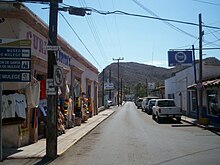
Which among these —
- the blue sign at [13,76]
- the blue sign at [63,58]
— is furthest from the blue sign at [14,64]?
the blue sign at [63,58]

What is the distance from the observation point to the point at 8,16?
12.6m

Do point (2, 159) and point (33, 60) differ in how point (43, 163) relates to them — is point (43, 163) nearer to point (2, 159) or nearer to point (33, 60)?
point (2, 159)

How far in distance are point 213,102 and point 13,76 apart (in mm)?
19222

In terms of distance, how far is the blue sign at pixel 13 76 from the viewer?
9.87m

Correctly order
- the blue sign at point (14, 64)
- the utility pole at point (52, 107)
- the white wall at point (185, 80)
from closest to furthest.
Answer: the blue sign at point (14, 64)
the utility pole at point (52, 107)
the white wall at point (185, 80)

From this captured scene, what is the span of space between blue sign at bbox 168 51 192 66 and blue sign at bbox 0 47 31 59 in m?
20.0

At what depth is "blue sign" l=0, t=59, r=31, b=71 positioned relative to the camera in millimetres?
9969

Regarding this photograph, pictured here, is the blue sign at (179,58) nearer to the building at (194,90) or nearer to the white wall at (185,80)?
the building at (194,90)

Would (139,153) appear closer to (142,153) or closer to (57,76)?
(142,153)

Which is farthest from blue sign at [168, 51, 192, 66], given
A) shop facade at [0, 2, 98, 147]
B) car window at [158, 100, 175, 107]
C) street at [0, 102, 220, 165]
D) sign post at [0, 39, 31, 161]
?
sign post at [0, 39, 31, 161]

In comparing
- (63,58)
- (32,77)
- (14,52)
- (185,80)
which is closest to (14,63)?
(14,52)

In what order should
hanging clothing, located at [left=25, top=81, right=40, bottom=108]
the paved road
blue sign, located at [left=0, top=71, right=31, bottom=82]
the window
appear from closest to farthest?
the paved road < blue sign, located at [left=0, top=71, right=31, bottom=82] < hanging clothing, located at [left=25, top=81, right=40, bottom=108] < the window

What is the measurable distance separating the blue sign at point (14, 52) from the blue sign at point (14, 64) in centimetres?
16

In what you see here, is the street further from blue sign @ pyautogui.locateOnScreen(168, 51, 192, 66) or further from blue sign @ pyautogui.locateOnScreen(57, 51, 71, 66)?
blue sign @ pyautogui.locateOnScreen(168, 51, 192, 66)
